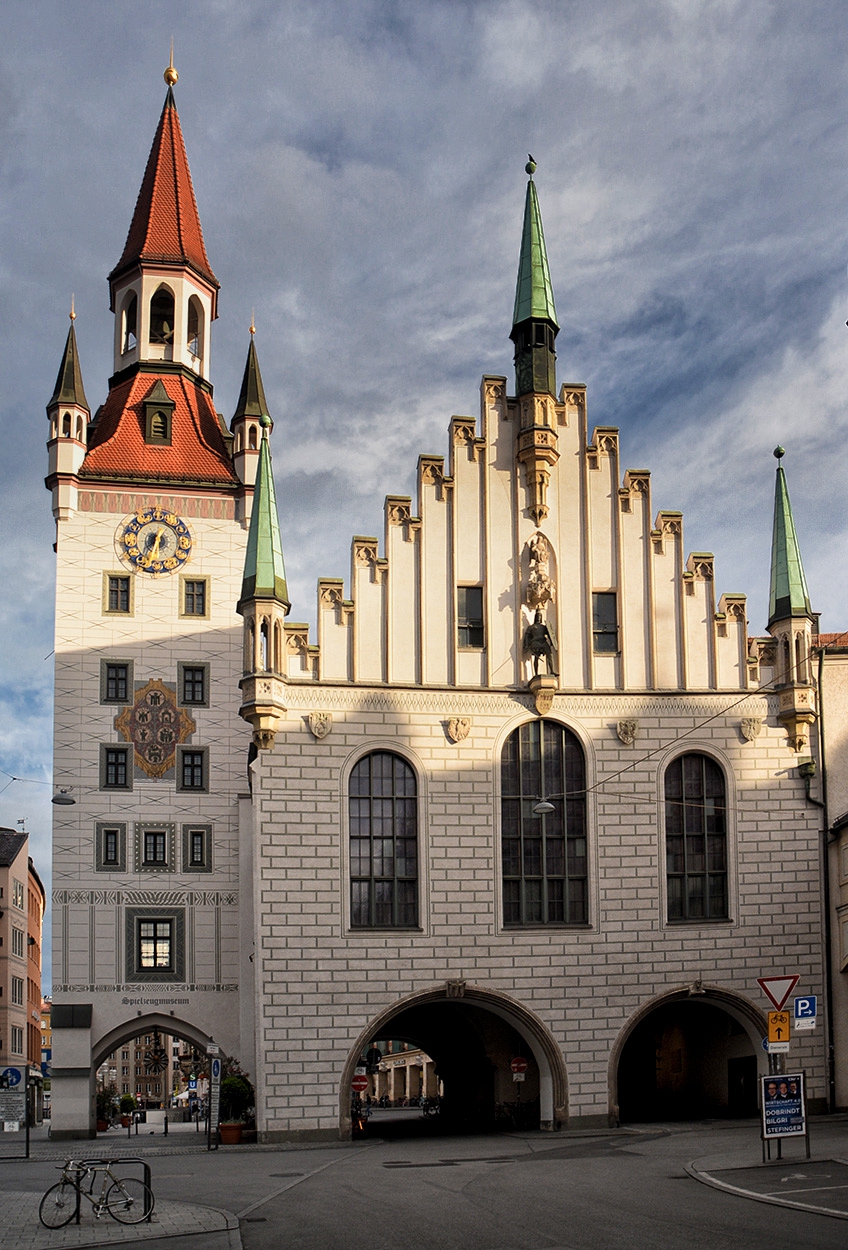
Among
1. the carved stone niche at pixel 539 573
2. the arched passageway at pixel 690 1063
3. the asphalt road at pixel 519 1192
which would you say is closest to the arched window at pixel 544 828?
the carved stone niche at pixel 539 573

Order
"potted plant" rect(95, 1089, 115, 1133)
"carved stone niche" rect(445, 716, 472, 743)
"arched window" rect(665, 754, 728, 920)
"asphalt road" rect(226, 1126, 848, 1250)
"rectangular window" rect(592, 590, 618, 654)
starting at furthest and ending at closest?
1. "potted plant" rect(95, 1089, 115, 1133)
2. "rectangular window" rect(592, 590, 618, 654)
3. "arched window" rect(665, 754, 728, 920)
4. "carved stone niche" rect(445, 716, 472, 743)
5. "asphalt road" rect(226, 1126, 848, 1250)

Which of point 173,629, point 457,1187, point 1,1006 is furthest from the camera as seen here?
point 1,1006

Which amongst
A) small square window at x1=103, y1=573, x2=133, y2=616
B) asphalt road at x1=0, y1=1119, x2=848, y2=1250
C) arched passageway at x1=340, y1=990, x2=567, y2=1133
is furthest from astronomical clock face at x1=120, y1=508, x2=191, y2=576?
asphalt road at x1=0, y1=1119, x2=848, y2=1250

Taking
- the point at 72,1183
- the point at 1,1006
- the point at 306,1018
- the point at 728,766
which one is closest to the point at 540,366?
the point at 728,766

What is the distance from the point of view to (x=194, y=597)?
47.5 meters

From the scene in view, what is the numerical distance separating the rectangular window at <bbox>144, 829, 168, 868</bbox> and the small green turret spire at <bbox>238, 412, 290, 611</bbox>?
39.7 feet

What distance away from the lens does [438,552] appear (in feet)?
122

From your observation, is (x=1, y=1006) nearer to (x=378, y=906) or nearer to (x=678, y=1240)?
(x=378, y=906)

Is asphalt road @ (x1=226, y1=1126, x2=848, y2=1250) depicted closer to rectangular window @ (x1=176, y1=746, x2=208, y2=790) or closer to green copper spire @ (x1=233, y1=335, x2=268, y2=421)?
rectangular window @ (x1=176, y1=746, x2=208, y2=790)

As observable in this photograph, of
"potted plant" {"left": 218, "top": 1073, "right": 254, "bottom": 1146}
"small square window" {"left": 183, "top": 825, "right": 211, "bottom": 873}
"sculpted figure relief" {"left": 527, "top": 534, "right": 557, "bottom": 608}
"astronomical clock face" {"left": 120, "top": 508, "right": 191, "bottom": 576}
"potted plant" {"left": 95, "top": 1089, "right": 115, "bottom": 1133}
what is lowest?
"potted plant" {"left": 95, "top": 1089, "right": 115, "bottom": 1133}

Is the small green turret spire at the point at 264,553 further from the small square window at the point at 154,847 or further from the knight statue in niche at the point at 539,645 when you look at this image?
the small square window at the point at 154,847

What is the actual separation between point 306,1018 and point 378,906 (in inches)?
122

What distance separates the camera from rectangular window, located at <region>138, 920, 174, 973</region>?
4438 centimetres

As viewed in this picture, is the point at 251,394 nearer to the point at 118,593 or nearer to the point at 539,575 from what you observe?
the point at 118,593
